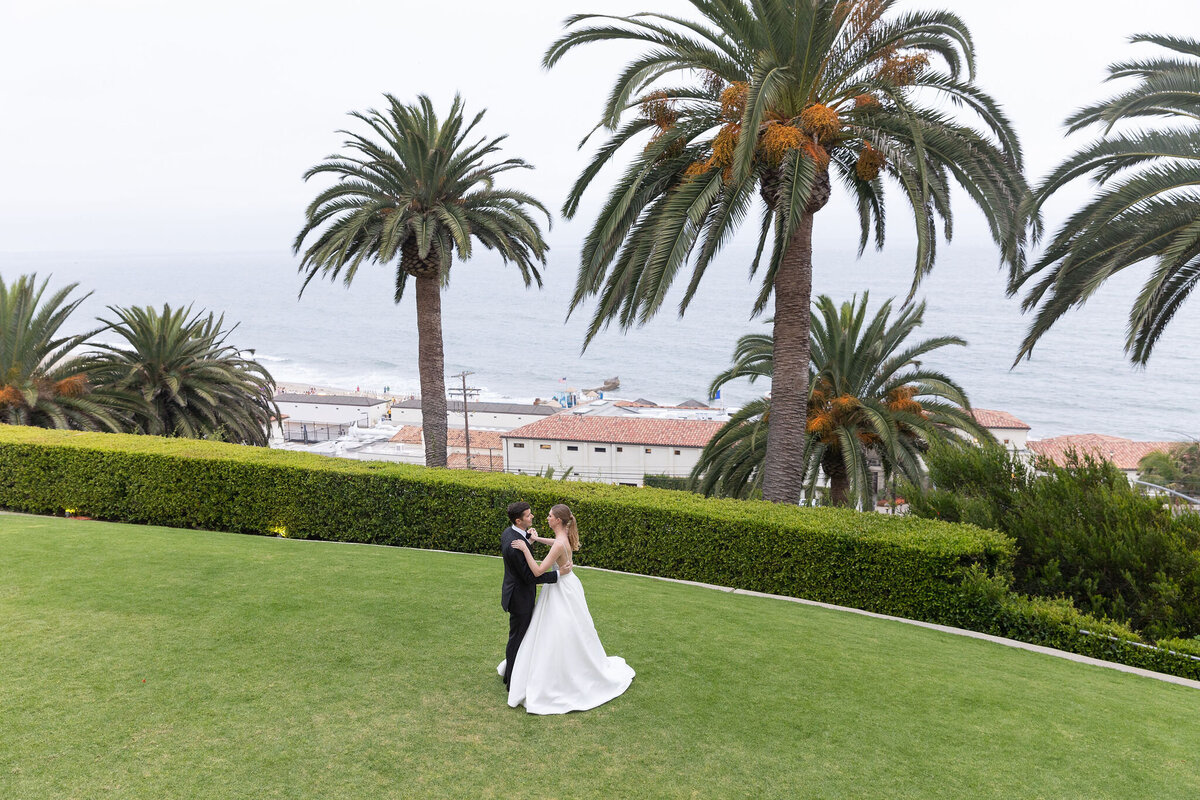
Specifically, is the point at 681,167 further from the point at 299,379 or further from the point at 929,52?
the point at 299,379

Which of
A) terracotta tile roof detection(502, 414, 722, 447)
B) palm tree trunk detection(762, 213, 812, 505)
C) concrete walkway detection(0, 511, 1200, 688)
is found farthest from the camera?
terracotta tile roof detection(502, 414, 722, 447)

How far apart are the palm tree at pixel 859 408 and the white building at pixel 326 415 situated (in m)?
74.6

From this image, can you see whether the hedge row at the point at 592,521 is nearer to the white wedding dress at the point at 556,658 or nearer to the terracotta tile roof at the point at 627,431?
the white wedding dress at the point at 556,658

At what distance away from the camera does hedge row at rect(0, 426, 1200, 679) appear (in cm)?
984

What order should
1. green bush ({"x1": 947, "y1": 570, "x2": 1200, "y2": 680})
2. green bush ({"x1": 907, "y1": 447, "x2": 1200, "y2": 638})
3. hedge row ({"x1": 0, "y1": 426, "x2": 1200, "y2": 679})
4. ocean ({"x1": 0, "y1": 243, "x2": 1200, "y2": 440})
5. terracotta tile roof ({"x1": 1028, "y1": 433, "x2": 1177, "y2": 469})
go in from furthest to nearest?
ocean ({"x1": 0, "y1": 243, "x2": 1200, "y2": 440}) → terracotta tile roof ({"x1": 1028, "y1": 433, "x2": 1177, "y2": 469}) → hedge row ({"x1": 0, "y1": 426, "x2": 1200, "y2": 679}) → green bush ({"x1": 907, "y1": 447, "x2": 1200, "y2": 638}) → green bush ({"x1": 947, "y1": 570, "x2": 1200, "y2": 680})

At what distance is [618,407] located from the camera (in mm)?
75375

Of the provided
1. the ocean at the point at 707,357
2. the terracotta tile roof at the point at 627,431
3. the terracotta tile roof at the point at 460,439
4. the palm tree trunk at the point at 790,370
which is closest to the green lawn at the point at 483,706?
the palm tree trunk at the point at 790,370

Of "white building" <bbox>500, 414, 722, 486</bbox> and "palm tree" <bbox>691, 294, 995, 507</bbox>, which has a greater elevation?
"palm tree" <bbox>691, 294, 995, 507</bbox>

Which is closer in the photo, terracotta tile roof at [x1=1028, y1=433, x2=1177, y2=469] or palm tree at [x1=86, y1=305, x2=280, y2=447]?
palm tree at [x1=86, y1=305, x2=280, y2=447]

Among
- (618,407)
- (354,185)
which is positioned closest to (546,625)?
(354,185)

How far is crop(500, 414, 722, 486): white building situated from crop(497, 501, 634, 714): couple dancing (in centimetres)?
5020

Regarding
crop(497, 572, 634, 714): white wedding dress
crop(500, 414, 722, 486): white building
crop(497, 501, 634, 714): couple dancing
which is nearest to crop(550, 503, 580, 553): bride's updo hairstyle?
crop(497, 501, 634, 714): couple dancing

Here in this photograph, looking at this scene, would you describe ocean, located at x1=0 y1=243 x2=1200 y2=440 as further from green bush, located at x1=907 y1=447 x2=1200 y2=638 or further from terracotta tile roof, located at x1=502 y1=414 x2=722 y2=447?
green bush, located at x1=907 y1=447 x2=1200 y2=638

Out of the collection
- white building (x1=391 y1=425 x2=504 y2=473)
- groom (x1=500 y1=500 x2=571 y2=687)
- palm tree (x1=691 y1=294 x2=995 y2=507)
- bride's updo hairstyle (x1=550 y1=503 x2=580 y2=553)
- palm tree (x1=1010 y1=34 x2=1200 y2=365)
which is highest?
palm tree (x1=1010 y1=34 x2=1200 y2=365)
